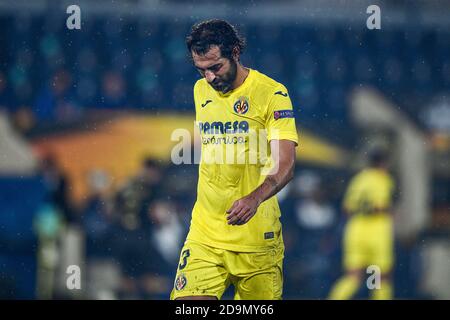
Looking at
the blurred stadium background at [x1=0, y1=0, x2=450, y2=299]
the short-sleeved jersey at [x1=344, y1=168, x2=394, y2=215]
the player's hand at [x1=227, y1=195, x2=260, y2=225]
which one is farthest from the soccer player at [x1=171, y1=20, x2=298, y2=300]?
the short-sleeved jersey at [x1=344, y1=168, x2=394, y2=215]

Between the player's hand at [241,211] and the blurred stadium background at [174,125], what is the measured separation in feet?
12.0

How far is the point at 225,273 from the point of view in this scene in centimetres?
521

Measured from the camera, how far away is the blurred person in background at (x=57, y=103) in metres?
8.88

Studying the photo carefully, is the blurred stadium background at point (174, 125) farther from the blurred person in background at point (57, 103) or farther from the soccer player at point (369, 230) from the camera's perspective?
the soccer player at point (369, 230)

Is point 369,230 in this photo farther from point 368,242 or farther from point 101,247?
point 101,247

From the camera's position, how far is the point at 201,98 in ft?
18.1

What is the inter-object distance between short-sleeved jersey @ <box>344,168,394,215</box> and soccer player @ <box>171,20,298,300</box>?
3451mm

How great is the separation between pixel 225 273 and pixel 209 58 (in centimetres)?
125

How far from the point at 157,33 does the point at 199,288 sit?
447 centimetres

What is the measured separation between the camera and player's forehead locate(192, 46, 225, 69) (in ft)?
17.9

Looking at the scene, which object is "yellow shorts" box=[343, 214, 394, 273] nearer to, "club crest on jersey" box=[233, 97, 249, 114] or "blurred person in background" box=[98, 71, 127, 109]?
"blurred person in background" box=[98, 71, 127, 109]

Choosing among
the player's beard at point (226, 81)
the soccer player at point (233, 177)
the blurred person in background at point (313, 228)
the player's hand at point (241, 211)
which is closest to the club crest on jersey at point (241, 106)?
the soccer player at point (233, 177)
